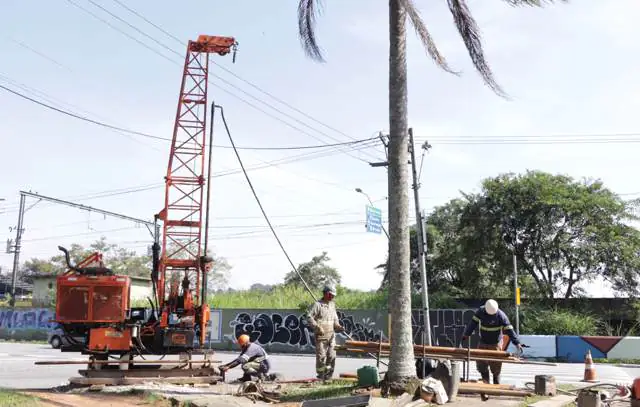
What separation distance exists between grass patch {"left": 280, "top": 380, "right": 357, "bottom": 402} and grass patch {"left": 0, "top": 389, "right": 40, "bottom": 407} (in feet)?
11.9

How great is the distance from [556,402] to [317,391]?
374 centimetres

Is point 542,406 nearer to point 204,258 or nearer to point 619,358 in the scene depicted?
point 204,258

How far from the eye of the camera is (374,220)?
2589cm

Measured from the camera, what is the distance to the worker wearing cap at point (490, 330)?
38.2 feet

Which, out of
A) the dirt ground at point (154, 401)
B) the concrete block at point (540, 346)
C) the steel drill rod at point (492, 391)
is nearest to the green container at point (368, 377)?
the dirt ground at point (154, 401)

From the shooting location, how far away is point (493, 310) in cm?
1174

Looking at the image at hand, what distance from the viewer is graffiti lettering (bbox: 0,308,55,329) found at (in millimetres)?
40031

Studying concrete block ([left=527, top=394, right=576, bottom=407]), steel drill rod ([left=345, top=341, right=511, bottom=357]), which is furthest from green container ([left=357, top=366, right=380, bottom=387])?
concrete block ([left=527, top=394, right=576, bottom=407])

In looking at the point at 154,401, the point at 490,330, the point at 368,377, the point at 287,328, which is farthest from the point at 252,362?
the point at 287,328

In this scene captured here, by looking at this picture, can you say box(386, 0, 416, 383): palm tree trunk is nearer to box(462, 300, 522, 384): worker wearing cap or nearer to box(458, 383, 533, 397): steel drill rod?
box(458, 383, 533, 397): steel drill rod

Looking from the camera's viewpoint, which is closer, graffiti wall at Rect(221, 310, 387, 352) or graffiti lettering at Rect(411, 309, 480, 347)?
graffiti lettering at Rect(411, 309, 480, 347)

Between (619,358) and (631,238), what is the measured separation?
878 cm

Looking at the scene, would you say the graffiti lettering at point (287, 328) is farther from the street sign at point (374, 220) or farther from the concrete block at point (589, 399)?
the concrete block at point (589, 399)

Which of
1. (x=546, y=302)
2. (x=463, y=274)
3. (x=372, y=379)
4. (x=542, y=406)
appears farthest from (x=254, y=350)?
(x=463, y=274)
